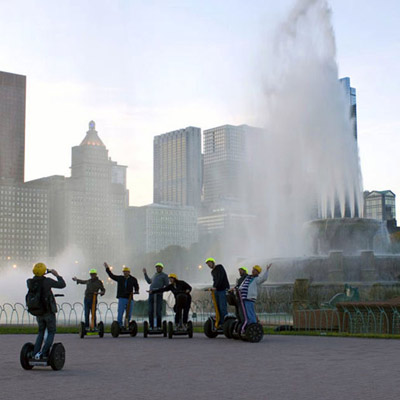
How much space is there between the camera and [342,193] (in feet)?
177

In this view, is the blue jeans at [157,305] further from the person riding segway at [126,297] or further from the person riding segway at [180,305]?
the person riding segway at [180,305]

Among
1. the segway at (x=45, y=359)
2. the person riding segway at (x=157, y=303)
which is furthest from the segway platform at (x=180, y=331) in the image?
the segway at (x=45, y=359)

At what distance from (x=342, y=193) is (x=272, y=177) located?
1741 centimetres

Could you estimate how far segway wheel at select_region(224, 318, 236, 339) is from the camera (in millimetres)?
20312

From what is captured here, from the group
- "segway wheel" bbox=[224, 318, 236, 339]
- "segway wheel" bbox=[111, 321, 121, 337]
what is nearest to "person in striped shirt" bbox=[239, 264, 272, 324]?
"segway wheel" bbox=[224, 318, 236, 339]

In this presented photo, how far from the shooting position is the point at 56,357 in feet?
42.5

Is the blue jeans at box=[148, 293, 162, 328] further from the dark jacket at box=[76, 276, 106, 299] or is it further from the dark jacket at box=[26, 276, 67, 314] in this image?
the dark jacket at box=[26, 276, 67, 314]

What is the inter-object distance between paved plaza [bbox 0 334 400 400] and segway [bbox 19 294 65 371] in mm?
144

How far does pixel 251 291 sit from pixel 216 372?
264 inches

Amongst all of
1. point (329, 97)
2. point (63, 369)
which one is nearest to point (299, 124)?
point (329, 97)

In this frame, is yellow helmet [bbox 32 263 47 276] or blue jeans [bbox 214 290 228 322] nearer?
yellow helmet [bbox 32 263 47 276]

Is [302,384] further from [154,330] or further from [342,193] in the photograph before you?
[342,193]

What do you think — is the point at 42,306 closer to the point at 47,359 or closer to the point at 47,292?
the point at 47,292

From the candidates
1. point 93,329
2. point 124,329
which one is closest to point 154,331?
point 124,329
